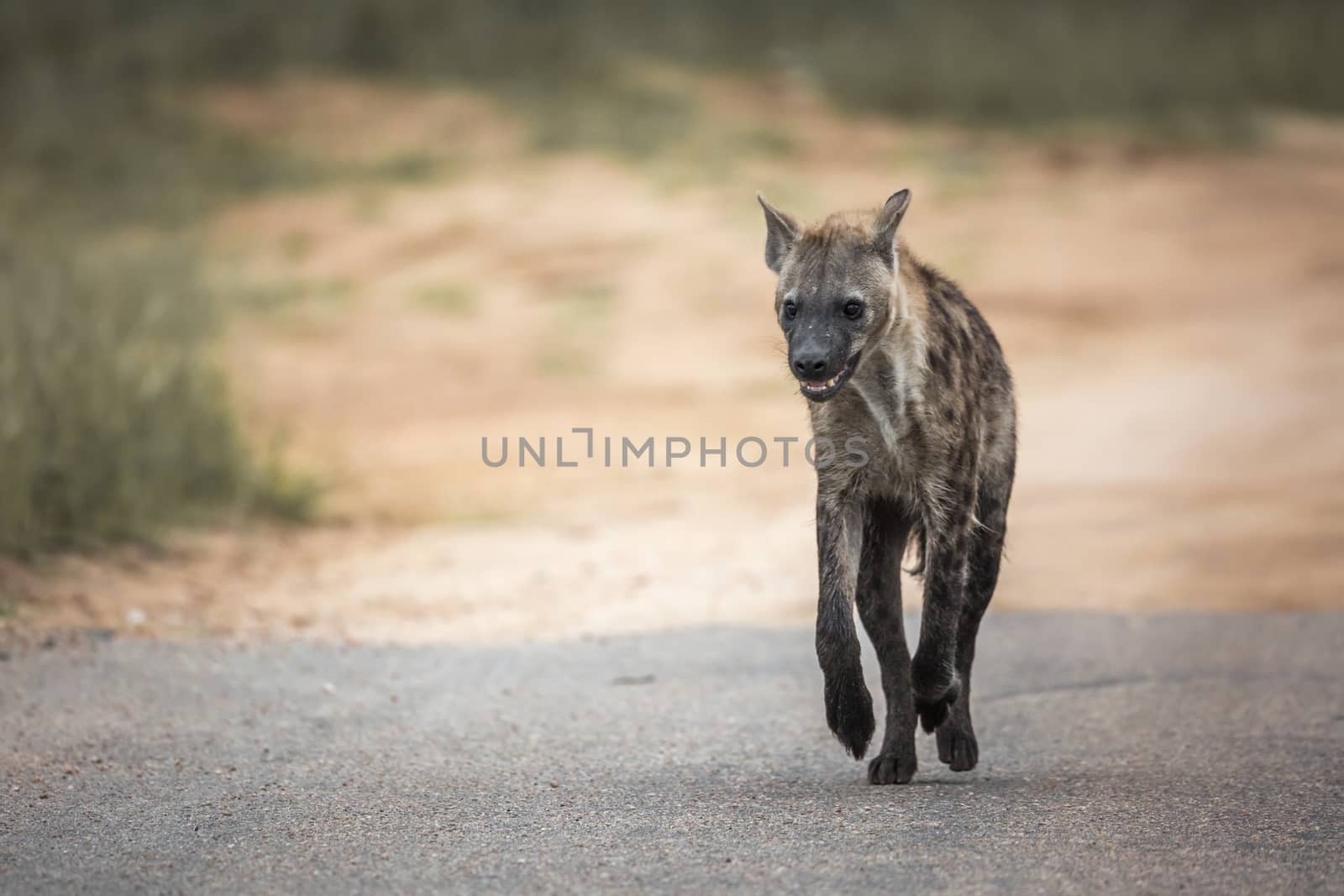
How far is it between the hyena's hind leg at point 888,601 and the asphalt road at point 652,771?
23 cm

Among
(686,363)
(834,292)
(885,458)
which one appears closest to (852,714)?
(885,458)

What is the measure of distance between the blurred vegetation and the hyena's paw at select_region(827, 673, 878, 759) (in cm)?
743

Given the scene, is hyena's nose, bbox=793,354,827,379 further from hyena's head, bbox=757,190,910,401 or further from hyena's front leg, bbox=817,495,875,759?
hyena's front leg, bbox=817,495,875,759

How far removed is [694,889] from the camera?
3.21 meters

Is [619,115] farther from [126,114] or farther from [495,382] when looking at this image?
[495,382]

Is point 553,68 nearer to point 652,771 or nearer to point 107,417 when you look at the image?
point 107,417

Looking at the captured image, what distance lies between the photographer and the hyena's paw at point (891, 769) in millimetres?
4156

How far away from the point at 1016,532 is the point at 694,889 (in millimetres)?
4843

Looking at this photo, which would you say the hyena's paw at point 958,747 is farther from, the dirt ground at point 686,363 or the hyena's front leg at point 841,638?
the dirt ground at point 686,363

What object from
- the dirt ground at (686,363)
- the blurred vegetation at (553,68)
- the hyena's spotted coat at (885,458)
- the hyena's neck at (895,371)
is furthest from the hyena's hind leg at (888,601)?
the blurred vegetation at (553,68)

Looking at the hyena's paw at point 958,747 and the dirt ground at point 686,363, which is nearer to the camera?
the hyena's paw at point 958,747

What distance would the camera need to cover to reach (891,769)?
417cm

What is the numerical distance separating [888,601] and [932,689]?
0.36 metres

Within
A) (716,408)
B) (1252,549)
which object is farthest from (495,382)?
(1252,549)
